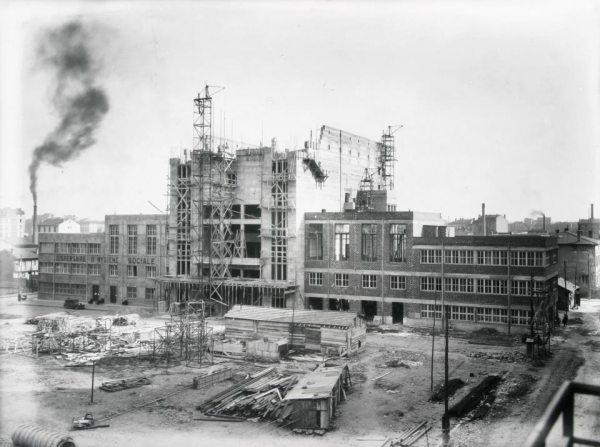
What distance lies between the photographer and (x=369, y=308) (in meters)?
50.2

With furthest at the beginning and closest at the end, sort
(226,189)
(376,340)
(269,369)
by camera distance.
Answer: (226,189) < (376,340) < (269,369)

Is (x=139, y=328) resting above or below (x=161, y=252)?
below

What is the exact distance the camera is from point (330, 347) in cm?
3612

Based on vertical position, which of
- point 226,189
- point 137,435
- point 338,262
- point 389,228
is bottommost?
point 137,435

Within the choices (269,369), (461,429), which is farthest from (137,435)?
(461,429)

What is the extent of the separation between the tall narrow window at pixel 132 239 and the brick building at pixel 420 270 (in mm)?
21646

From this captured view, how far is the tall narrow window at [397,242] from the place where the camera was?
160 feet

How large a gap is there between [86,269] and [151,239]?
33.3ft

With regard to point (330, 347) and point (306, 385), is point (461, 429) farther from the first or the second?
point (330, 347)

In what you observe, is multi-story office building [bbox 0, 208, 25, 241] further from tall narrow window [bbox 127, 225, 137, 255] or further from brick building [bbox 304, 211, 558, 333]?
brick building [bbox 304, 211, 558, 333]

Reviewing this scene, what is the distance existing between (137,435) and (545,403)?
1812cm

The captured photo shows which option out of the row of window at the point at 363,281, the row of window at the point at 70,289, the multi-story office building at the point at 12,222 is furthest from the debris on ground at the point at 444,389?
the multi-story office building at the point at 12,222

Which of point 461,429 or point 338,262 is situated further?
point 338,262

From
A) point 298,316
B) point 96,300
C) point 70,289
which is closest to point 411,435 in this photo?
point 298,316
